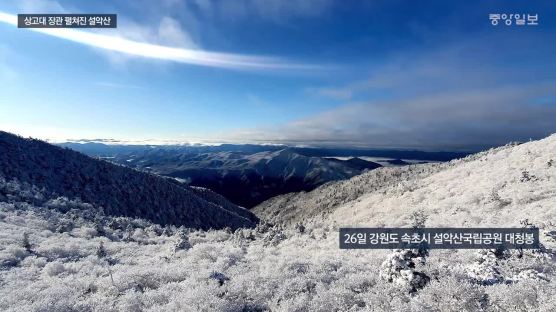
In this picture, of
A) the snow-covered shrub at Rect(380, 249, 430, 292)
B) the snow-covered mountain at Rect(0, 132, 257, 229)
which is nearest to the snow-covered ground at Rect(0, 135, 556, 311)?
the snow-covered shrub at Rect(380, 249, 430, 292)

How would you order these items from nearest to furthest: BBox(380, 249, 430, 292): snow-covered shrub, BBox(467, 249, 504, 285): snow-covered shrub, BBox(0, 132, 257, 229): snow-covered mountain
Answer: BBox(380, 249, 430, 292): snow-covered shrub, BBox(467, 249, 504, 285): snow-covered shrub, BBox(0, 132, 257, 229): snow-covered mountain

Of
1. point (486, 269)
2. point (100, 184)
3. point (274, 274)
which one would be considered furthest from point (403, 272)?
point (100, 184)

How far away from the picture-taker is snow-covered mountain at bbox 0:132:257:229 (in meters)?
47.1

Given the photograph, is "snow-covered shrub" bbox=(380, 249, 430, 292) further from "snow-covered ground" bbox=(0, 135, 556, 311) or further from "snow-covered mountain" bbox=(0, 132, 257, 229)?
"snow-covered mountain" bbox=(0, 132, 257, 229)

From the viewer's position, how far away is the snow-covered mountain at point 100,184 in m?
47.1

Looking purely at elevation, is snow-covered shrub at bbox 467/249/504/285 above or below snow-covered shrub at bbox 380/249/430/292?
below

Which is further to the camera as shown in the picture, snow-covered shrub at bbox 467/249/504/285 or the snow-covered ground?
snow-covered shrub at bbox 467/249/504/285

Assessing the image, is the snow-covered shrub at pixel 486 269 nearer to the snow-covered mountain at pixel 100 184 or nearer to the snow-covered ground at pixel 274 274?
the snow-covered ground at pixel 274 274

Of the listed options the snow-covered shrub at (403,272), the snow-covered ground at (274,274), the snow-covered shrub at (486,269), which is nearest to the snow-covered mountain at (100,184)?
the snow-covered ground at (274,274)

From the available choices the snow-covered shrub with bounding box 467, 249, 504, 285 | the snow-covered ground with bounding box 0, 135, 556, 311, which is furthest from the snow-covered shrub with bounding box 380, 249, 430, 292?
the snow-covered shrub with bounding box 467, 249, 504, 285

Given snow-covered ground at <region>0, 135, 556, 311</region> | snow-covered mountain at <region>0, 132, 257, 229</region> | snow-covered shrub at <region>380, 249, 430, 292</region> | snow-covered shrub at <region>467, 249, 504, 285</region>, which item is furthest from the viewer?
snow-covered mountain at <region>0, 132, 257, 229</region>

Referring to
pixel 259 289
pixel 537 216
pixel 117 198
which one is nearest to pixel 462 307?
pixel 259 289

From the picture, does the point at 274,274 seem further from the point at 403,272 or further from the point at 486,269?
the point at 486,269

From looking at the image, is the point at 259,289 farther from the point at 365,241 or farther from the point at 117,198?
the point at 117,198
